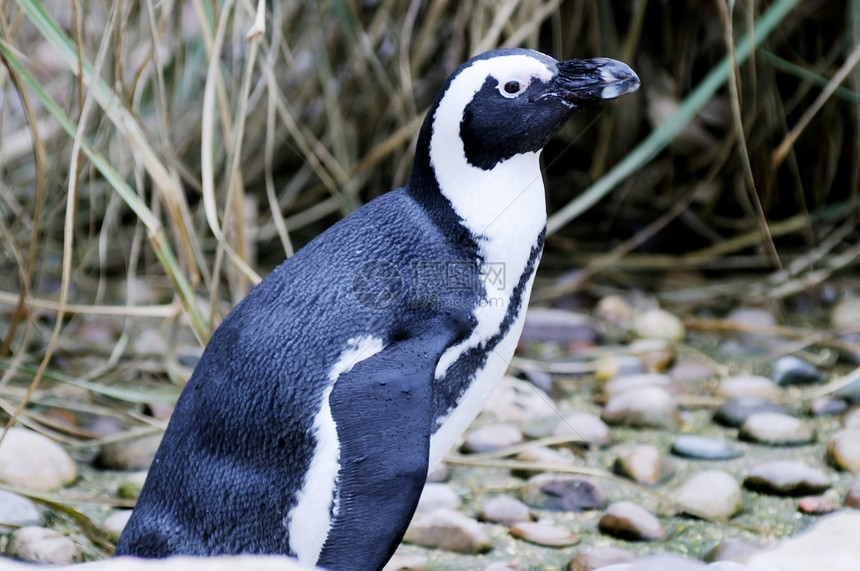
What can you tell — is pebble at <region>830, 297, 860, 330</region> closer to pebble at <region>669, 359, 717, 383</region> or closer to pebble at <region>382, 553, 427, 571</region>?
pebble at <region>669, 359, 717, 383</region>

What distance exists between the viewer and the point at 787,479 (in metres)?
1.18

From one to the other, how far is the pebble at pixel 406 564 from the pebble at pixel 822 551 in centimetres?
37

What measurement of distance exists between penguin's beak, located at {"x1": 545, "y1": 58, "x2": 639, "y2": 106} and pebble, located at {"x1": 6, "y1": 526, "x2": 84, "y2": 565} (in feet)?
2.05

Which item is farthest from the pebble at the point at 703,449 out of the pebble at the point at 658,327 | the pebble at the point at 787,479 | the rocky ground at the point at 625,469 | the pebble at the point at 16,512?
the pebble at the point at 16,512

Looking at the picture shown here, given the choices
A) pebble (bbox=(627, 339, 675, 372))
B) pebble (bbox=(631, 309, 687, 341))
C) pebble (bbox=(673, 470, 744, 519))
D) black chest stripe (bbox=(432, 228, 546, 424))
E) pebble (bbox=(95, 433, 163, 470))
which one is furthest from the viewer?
pebble (bbox=(631, 309, 687, 341))

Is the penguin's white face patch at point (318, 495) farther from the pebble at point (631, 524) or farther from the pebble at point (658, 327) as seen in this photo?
the pebble at point (658, 327)

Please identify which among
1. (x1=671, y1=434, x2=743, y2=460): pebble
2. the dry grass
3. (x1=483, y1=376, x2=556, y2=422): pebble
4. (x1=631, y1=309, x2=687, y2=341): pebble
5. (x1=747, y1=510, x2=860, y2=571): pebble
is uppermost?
the dry grass

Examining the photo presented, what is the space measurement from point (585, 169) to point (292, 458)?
1.41 metres

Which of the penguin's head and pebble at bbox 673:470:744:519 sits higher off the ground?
the penguin's head

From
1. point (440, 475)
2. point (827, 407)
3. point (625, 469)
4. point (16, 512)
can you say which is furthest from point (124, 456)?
point (827, 407)

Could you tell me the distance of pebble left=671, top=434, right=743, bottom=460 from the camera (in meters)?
1.31

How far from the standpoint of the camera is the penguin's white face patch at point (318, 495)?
0.85 meters

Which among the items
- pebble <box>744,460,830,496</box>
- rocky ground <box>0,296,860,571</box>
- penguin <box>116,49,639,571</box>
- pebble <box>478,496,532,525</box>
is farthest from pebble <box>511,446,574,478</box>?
penguin <box>116,49,639,571</box>

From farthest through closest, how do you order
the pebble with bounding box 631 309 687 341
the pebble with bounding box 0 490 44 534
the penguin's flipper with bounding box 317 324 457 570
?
1. the pebble with bounding box 631 309 687 341
2. the pebble with bounding box 0 490 44 534
3. the penguin's flipper with bounding box 317 324 457 570
